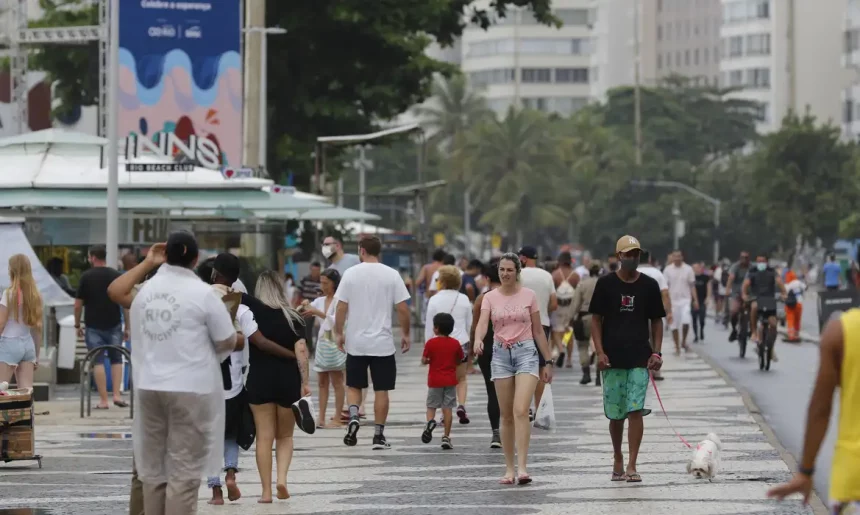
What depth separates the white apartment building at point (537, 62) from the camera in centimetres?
17375

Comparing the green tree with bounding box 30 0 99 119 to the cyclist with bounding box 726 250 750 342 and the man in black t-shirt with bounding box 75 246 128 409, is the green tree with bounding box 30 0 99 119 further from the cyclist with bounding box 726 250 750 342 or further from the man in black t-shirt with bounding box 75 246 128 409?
the man in black t-shirt with bounding box 75 246 128 409

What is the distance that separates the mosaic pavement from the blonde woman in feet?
2.38

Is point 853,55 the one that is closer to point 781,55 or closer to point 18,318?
point 781,55

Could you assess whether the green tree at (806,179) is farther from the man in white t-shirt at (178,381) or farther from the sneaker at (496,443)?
the man in white t-shirt at (178,381)

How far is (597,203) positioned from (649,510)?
104m

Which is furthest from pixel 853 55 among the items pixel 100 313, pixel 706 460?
pixel 706 460

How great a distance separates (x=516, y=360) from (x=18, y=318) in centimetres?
595

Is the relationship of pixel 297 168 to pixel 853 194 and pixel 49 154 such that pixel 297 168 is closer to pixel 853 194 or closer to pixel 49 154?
pixel 49 154

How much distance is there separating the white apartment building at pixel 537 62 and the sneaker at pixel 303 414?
526ft

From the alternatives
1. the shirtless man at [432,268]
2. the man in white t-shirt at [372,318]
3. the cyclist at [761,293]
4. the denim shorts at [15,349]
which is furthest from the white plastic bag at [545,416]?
the cyclist at [761,293]

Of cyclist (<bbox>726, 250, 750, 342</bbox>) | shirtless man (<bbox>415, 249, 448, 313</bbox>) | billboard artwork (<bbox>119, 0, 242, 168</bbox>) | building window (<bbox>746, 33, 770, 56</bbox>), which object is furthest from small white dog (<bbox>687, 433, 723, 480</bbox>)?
building window (<bbox>746, 33, 770, 56</bbox>)

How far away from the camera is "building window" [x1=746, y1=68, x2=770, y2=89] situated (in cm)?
14700

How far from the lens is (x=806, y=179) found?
91062 millimetres

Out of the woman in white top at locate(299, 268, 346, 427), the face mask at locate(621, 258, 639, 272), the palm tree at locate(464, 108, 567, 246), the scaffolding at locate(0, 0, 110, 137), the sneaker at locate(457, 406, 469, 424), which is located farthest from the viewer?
the palm tree at locate(464, 108, 567, 246)
